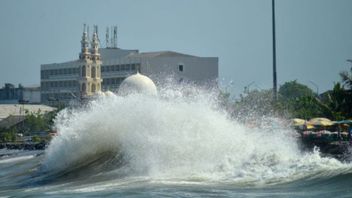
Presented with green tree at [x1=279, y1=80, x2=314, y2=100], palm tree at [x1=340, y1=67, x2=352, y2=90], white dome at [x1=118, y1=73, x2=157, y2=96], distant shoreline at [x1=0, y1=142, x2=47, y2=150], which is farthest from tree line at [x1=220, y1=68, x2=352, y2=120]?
green tree at [x1=279, y1=80, x2=314, y2=100]

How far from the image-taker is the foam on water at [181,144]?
23828 millimetres

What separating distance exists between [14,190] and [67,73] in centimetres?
10637

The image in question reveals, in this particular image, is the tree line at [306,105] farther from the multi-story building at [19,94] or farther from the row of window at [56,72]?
the multi-story building at [19,94]

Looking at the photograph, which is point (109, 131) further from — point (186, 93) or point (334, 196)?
point (334, 196)

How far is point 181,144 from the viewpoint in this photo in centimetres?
2652

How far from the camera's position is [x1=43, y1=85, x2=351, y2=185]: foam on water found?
23828mm

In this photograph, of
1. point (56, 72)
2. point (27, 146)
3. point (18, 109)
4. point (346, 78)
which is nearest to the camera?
point (346, 78)

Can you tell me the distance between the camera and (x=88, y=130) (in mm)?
31219

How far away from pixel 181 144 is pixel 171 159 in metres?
0.90

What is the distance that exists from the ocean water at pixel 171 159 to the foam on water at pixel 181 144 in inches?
1.2

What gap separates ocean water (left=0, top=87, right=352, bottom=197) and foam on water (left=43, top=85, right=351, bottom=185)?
1.2 inches

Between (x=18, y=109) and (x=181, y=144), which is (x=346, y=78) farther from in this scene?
(x=18, y=109)

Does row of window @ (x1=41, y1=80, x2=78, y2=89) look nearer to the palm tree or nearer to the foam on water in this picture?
the palm tree

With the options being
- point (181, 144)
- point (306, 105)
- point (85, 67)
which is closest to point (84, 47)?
point (85, 67)
